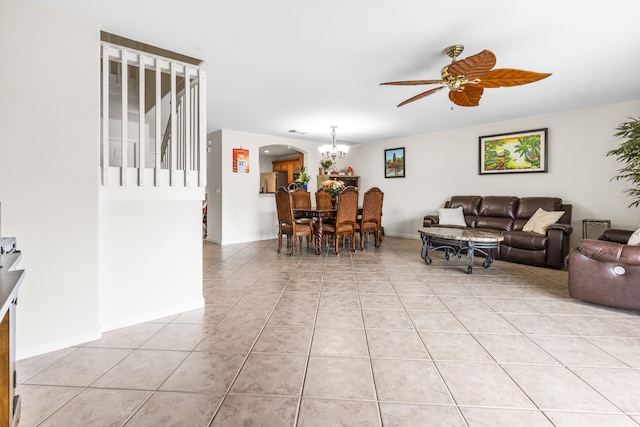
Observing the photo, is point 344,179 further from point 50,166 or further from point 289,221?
point 50,166

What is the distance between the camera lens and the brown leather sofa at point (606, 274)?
8.13 ft

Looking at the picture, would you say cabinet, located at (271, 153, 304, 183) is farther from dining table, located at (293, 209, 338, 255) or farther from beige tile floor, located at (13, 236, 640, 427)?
beige tile floor, located at (13, 236, 640, 427)

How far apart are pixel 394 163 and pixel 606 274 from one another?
489cm

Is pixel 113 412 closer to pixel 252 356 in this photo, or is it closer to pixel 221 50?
pixel 252 356

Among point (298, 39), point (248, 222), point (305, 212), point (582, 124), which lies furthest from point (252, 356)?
point (582, 124)

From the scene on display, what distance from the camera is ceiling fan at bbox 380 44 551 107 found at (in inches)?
87.8

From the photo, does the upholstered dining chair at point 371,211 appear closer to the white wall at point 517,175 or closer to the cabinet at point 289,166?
the white wall at point 517,175

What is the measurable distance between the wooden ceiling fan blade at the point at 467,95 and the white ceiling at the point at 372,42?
288 millimetres

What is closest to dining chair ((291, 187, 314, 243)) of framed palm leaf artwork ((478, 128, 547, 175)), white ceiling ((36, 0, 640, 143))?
white ceiling ((36, 0, 640, 143))

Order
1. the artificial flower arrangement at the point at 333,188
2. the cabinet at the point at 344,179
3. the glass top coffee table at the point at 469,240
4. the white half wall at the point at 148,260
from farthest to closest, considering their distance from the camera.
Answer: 1. the cabinet at the point at 344,179
2. the artificial flower arrangement at the point at 333,188
3. the glass top coffee table at the point at 469,240
4. the white half wall at the point at 148,260

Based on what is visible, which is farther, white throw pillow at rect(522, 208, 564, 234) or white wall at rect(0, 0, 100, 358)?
white throw pillow at rect(522, 208, 564, 234)

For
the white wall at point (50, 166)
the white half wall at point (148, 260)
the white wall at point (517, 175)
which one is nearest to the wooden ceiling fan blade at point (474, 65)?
the white half wall at point (148, 260)

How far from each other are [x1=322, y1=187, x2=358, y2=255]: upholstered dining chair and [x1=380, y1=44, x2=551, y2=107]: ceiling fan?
2.28 m

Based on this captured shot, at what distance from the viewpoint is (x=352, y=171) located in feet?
25.8
